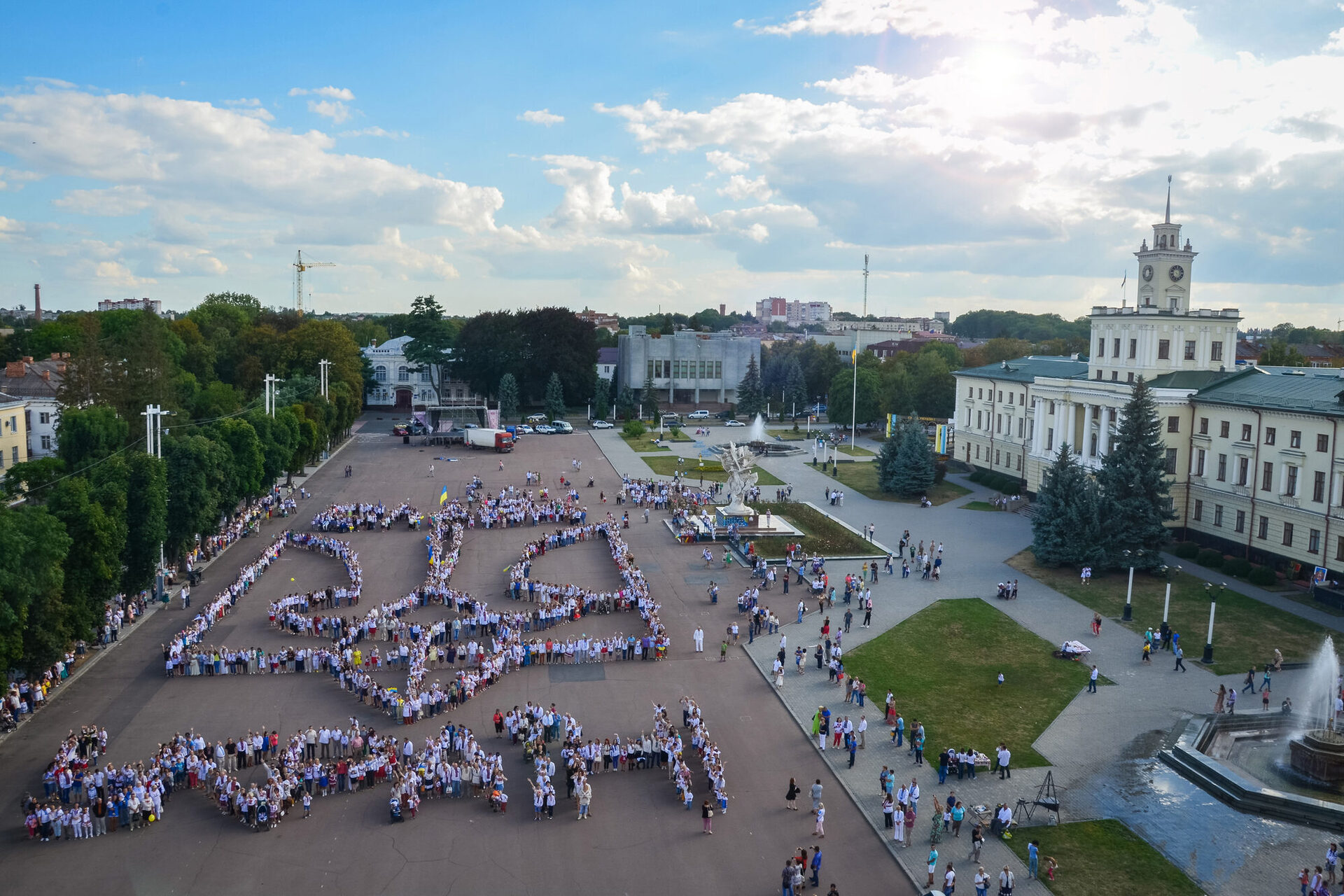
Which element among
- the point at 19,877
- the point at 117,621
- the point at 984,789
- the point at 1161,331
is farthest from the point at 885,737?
the point at 1161,331

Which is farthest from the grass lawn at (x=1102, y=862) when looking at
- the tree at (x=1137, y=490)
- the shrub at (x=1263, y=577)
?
the shrub at (x=1263, y=577)

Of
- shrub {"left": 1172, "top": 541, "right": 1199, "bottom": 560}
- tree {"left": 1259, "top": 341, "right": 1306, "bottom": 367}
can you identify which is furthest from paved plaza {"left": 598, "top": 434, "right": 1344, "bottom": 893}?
tree {"left": 1259, "top": 341, "right": 1306, "bottom": 367}

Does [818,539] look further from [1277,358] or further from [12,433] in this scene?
[12,433]

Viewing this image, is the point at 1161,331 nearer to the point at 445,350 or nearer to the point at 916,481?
the point at 916,481

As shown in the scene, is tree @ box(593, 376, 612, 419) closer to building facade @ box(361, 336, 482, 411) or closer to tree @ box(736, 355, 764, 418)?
tree @ box(736, 355, 764, 418)

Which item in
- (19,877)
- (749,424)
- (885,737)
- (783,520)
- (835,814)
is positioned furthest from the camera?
(749,424)
